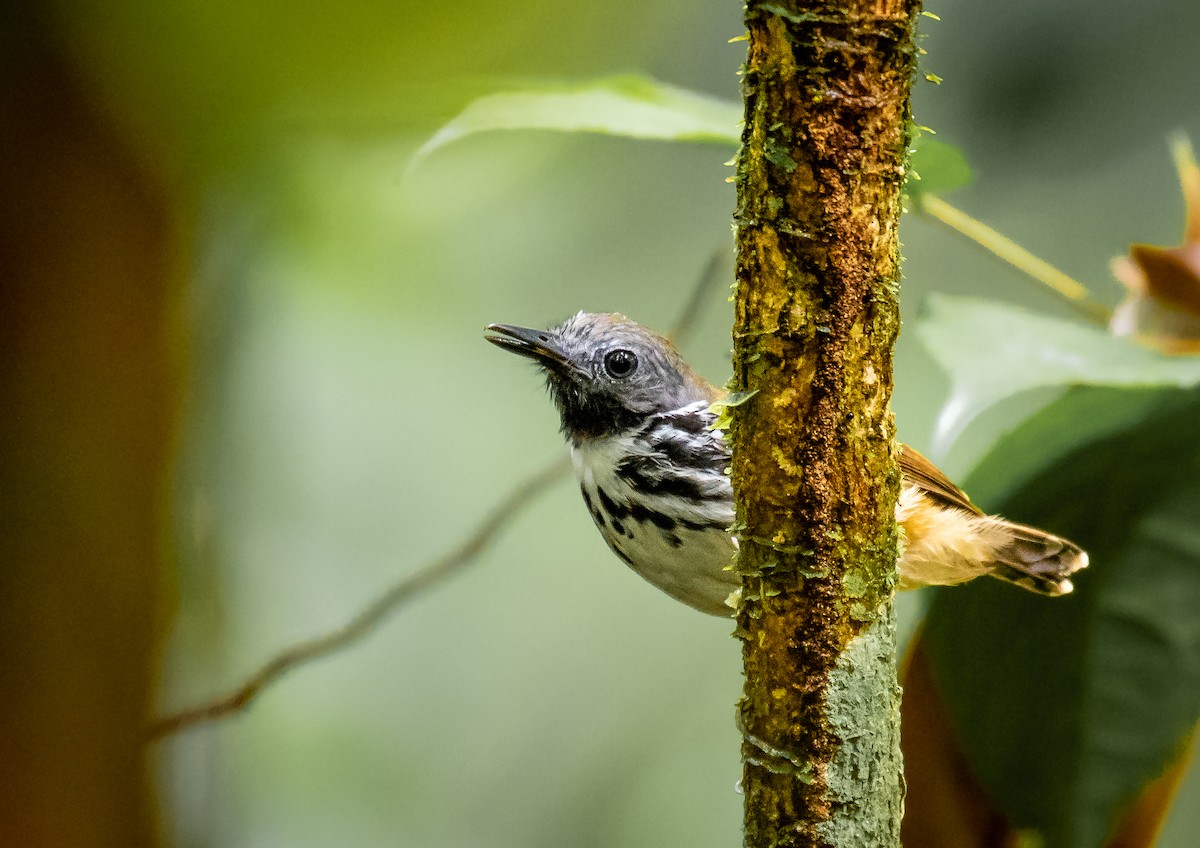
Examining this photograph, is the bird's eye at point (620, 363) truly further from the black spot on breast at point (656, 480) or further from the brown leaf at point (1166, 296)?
the brown leaf at point (1166, 296)

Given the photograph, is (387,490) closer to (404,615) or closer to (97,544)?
(404,615)

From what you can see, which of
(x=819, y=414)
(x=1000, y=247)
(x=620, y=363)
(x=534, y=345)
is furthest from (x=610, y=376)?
(x=819, y=414)

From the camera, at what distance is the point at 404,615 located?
2.95m

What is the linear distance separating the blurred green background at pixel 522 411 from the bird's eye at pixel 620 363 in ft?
2.90

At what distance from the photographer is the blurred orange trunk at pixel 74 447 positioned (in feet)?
4.71

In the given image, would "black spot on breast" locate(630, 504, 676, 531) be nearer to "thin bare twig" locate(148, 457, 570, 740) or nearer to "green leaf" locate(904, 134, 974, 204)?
"thin bare twig" locate(148, 457, 570, 740)

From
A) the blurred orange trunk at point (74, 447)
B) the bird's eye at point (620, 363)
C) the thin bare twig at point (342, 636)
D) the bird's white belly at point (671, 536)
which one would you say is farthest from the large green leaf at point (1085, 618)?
the blurred orange trunk at point (74, 447)

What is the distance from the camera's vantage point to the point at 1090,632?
5.08ft

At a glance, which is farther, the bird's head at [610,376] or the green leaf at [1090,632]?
the bird's head at [610,376]

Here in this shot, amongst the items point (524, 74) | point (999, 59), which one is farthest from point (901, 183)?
point (999, 59)

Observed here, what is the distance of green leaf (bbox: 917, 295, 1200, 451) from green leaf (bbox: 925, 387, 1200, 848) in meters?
0.11

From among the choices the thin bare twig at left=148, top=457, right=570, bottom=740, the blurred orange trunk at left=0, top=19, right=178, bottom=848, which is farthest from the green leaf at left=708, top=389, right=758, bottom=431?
the thin bare twig at left=148, top=457, right=570, bottom=740

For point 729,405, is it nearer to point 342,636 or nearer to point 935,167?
point 935,167

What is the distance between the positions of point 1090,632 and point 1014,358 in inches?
20.8
